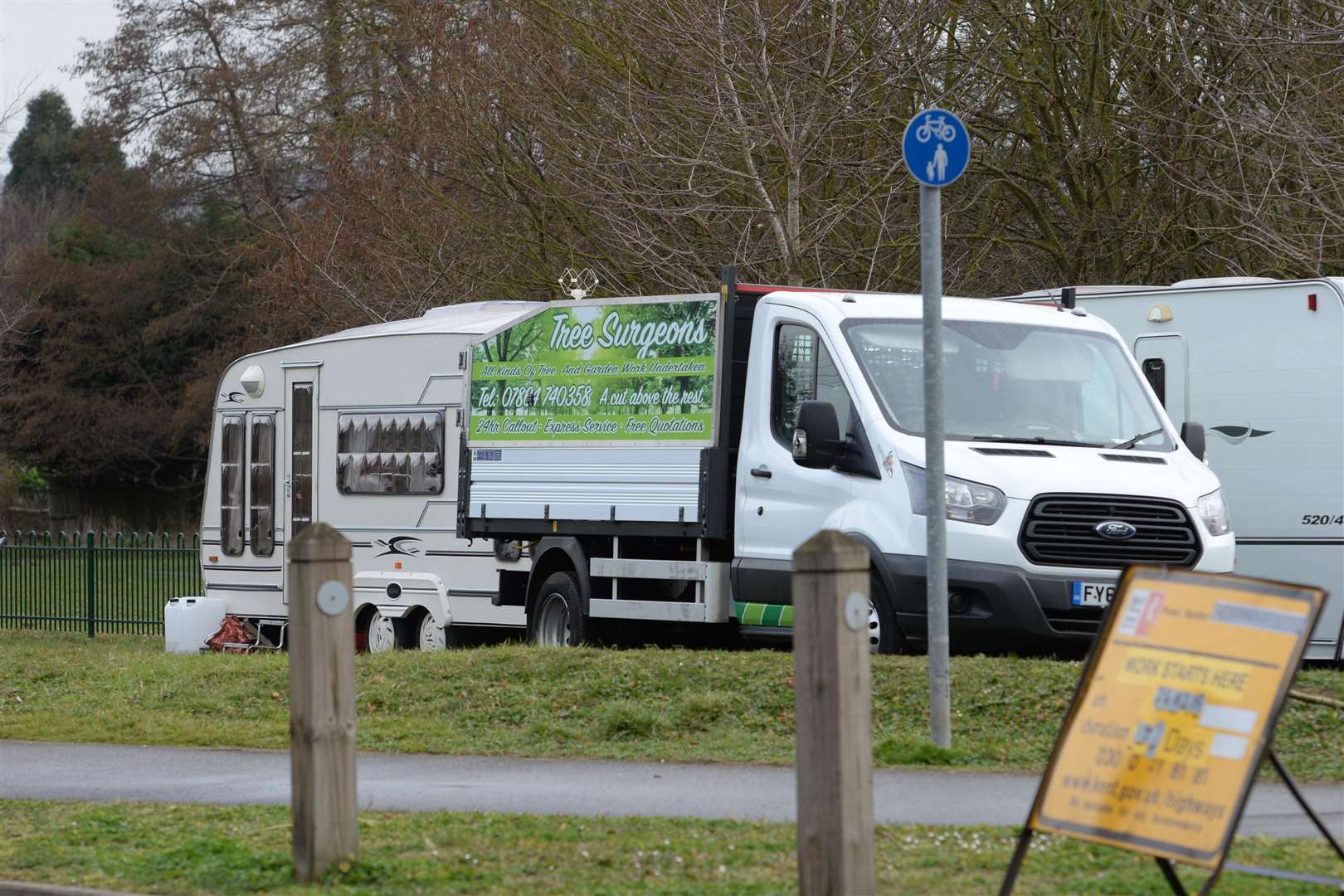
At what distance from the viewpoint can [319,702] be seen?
21.9ft

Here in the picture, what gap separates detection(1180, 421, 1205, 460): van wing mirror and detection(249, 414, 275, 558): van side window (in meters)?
10.1

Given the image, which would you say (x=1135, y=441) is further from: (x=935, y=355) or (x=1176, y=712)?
(x=1176, y=712)

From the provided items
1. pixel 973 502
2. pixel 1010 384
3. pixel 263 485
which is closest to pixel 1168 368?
pixel 1010 384

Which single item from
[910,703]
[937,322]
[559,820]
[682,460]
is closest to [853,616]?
[559,820]

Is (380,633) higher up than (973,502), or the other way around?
(973,502)

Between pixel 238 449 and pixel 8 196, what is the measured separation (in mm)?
45337

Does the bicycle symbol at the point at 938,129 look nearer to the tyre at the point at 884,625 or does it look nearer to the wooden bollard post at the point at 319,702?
A: the tyre at the point at 884,625

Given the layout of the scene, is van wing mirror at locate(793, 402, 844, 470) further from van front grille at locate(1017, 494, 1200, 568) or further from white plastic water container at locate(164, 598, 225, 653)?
white plastic water container at locate(164, 598, 225, 653)

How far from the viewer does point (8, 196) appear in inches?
2420

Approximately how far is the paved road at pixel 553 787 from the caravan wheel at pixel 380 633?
7143mm

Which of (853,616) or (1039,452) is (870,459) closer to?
(1039,452)

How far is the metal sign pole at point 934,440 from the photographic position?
908cm

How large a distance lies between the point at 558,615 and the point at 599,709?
3846 mm

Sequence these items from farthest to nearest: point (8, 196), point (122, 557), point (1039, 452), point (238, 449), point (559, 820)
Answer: point (8, 196), point (122, 557), point (238, 449), point (1039, 452), point (559, 820)
